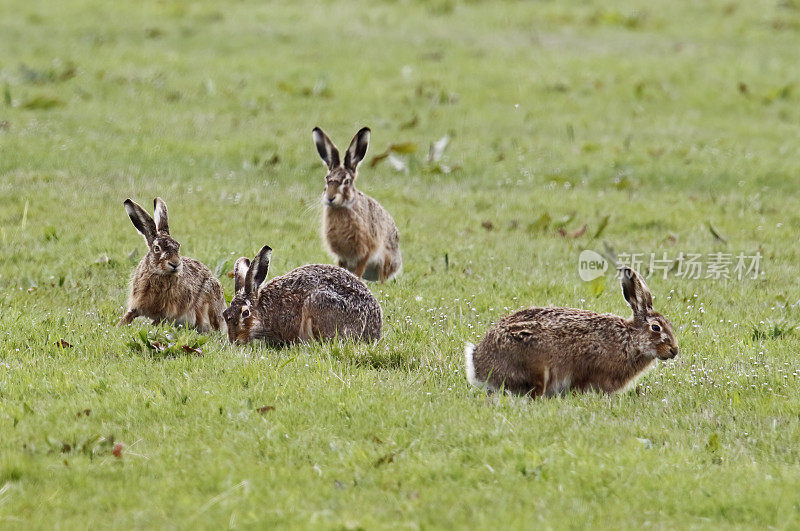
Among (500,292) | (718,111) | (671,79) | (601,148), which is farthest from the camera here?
(671,79)

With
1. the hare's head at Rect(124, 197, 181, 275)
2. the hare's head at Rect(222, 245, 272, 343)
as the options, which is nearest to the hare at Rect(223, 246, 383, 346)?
the hare's head at Rect(222, 245, 272, 343)

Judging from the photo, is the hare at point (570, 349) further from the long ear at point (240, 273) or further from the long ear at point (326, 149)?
the long ear at point (326, 149)

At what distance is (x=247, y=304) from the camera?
9320 millimetres

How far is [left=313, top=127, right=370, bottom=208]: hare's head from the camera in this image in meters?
11.9

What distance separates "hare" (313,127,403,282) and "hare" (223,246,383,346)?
2506 millimetres

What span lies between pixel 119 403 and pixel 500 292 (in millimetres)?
5046

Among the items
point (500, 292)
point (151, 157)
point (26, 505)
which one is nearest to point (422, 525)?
point (26, 505)

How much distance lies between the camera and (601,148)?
728 inches

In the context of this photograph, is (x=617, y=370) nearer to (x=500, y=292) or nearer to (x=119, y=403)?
(x=500, y=292)

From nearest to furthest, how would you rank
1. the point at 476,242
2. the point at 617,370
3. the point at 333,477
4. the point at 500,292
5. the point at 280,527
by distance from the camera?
the point at 280,527, the point at 333,477, the point at 617,370, the point at 500,292, the point at 476,242

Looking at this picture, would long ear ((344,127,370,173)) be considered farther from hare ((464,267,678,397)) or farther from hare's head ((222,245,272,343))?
hare ((464,267,678,397))

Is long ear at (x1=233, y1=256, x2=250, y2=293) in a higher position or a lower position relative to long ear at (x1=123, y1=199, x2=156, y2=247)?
lower

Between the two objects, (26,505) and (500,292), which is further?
(500,292)

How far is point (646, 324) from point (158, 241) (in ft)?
14.6
